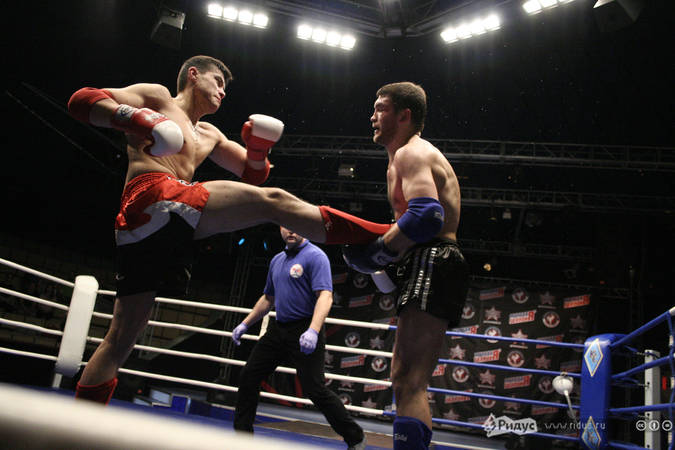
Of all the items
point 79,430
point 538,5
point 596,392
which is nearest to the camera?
point 79,430

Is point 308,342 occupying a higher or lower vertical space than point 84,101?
lower

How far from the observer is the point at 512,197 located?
29.7 feet

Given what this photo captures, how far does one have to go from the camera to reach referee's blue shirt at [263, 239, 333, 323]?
10.4 feet

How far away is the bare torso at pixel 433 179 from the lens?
1923 millimetres

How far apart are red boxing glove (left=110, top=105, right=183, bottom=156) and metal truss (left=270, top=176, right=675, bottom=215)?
25.3ft

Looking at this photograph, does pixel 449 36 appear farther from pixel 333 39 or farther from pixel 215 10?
pixel 215 10

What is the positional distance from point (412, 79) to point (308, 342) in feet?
19.5

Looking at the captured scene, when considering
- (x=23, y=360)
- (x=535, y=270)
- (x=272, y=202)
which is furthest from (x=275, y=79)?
(x=272, y=202)

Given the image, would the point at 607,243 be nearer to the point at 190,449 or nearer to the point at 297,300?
the point at 297,300

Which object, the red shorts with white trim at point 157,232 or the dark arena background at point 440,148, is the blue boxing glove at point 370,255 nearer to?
the red shorts with white trim at point 157,232

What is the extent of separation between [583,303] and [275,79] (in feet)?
21.1

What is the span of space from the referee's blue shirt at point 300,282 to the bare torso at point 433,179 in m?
1.26

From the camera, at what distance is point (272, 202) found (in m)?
1.79

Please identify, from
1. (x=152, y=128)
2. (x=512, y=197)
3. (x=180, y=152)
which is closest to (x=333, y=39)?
(x=512, y=197)
